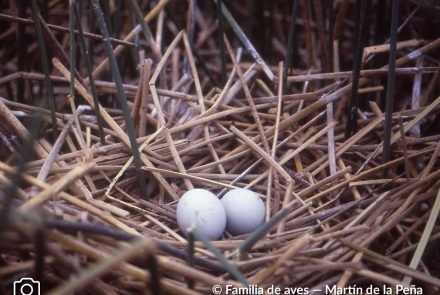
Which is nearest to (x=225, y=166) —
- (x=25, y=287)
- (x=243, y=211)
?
(x=243, y=211)

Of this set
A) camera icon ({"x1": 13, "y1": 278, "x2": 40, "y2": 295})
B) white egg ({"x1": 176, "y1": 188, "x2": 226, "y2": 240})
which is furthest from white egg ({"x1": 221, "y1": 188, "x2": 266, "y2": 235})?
camera icon ({"x1": 13, "y1": 278, "x2": 40, "y2": 295})

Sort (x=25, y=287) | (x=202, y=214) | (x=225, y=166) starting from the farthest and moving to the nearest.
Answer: (x=225, y=166)
(x=202, y=214)
(x=25, y=287)

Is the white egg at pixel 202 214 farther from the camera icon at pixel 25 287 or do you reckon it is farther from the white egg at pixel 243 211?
the camera icon at pixel 25 287

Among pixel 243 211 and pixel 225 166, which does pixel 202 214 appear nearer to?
pixel 243 211

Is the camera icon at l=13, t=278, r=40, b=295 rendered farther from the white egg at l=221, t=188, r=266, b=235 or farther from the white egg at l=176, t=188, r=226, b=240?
the white egg at l=221, t=188, r=266, b=235

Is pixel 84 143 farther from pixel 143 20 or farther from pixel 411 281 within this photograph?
pixel 411 281
